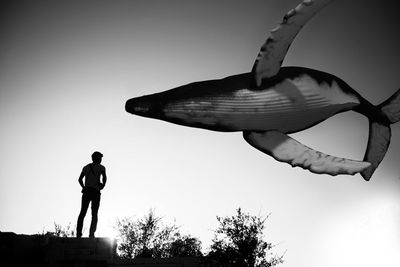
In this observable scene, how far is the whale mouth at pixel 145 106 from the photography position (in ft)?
4.16

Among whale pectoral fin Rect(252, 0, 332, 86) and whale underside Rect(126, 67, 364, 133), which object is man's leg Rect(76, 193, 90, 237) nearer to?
whale underside Rect(126, 67, 364, 133)

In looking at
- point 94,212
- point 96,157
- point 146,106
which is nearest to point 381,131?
point 146,106

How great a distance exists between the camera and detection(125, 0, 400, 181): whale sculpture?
126 cm

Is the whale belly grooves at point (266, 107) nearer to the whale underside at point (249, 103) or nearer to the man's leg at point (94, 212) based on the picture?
the whale underside at point (249, 103)

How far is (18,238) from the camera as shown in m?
5.29

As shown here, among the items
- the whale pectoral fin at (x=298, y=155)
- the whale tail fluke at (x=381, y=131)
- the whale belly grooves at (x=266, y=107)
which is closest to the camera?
the whale belly grooves at (x=266, y=107)

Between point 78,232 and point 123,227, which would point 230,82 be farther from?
point 123,227

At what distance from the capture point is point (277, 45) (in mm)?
1382

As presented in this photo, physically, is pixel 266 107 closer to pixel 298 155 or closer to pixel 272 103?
pixel 272 103

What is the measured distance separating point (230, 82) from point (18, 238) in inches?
210

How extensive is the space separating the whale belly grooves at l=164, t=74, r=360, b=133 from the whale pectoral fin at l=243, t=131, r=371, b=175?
0.05m

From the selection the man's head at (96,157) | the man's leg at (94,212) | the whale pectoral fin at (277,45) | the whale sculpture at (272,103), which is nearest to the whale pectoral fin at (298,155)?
the whale sculpture at (272,103)

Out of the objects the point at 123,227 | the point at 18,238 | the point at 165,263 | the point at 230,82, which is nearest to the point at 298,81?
the point at 230,82

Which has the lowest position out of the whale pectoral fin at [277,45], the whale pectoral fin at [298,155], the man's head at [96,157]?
the whale pectoral fin at [298,155]
